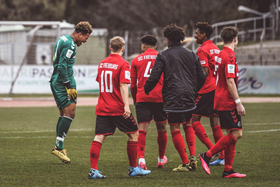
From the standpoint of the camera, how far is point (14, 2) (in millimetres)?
49344

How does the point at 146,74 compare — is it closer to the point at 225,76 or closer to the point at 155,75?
the point at 155,75

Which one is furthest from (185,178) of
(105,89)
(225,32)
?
(225,32)

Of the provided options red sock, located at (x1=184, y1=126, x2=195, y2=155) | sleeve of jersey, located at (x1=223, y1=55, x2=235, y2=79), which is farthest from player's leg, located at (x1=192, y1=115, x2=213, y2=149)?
sleeve of jersey, located at (x1=223, y1=55, x2=235, y2=79)

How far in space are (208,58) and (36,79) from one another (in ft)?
63.1

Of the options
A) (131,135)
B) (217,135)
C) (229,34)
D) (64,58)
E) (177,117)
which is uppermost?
(229,34)

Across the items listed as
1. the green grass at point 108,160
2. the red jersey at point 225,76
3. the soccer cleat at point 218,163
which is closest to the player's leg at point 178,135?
the green grass at point 108,160

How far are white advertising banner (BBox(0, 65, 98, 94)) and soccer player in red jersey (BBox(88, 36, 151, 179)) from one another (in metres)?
19.2

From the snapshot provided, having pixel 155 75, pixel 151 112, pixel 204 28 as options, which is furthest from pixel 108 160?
pixel 204 28

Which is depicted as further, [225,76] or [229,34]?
[229,34]

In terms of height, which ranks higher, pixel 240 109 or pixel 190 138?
pixel 240 109

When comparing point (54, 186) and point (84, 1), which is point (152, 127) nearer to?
point (54, 186)

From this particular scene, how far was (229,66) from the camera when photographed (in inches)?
256

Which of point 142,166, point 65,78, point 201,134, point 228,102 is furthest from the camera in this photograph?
point 65,78

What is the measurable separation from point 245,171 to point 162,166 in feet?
4.05
